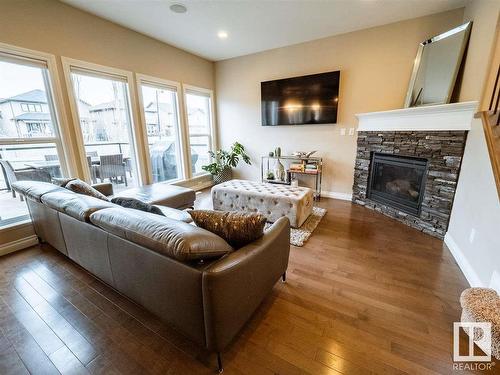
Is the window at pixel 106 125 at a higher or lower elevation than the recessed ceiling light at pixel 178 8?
lower

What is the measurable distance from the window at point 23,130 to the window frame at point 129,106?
0.19 meters

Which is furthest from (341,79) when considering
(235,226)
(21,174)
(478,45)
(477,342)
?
(21,174)

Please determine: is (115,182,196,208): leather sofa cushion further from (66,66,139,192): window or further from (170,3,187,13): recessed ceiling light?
(170,3,187,13): recessed ceiling light

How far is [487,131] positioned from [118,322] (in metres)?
3.26

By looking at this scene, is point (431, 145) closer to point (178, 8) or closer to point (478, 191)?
point (478, 191)

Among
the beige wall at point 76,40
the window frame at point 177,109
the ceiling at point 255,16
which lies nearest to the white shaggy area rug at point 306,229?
the window frame at point 177,109

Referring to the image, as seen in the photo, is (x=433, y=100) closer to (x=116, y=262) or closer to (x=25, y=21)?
(x=116, y=262)

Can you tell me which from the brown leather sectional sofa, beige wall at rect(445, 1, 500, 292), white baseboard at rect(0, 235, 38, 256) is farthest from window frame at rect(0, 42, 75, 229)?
beige wall at rect(445, 1, 500, 292)

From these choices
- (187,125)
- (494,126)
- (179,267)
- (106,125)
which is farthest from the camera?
(187,125)

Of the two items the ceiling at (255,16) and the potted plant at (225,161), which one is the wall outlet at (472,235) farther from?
the potted plant at (225,161)

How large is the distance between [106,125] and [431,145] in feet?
14.4

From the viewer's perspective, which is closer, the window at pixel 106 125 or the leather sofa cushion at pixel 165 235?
the leather sofa cushion at pixel 165 235

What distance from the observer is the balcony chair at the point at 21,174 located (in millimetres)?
2414

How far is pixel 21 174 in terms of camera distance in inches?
100.0
